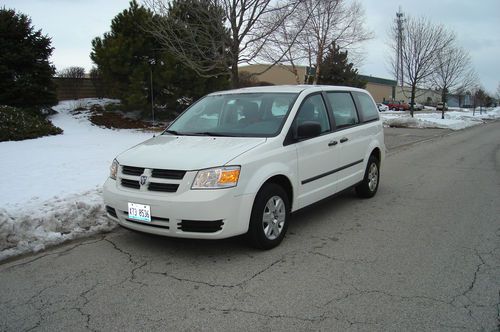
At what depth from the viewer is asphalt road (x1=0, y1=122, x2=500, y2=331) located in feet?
10.5

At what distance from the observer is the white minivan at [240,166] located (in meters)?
4.05

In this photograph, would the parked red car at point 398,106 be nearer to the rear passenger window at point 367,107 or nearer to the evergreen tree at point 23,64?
the evergreen tree at point 23,64

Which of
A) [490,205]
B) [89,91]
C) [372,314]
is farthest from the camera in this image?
[89,91]

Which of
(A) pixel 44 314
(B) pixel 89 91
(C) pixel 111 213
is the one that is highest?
(B) pixel 89 91

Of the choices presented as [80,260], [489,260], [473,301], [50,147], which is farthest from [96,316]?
[50,147]

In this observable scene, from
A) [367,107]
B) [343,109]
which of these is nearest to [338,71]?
[367,107]

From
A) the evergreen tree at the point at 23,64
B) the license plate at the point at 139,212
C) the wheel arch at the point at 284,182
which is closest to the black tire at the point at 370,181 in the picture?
the wheel arch at the point at 284,182

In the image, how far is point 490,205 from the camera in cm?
663

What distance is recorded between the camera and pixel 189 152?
438 cm

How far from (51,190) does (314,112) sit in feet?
13.6

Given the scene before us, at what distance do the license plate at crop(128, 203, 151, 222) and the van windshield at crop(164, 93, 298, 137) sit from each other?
49.8 inches

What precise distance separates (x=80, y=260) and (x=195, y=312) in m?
1.71

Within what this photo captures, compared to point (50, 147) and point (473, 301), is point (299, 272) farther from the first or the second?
point (50, 147)

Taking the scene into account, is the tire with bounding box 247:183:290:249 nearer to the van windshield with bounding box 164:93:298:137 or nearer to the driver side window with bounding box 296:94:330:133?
the van windshield with bounding box 164:93:298:137
